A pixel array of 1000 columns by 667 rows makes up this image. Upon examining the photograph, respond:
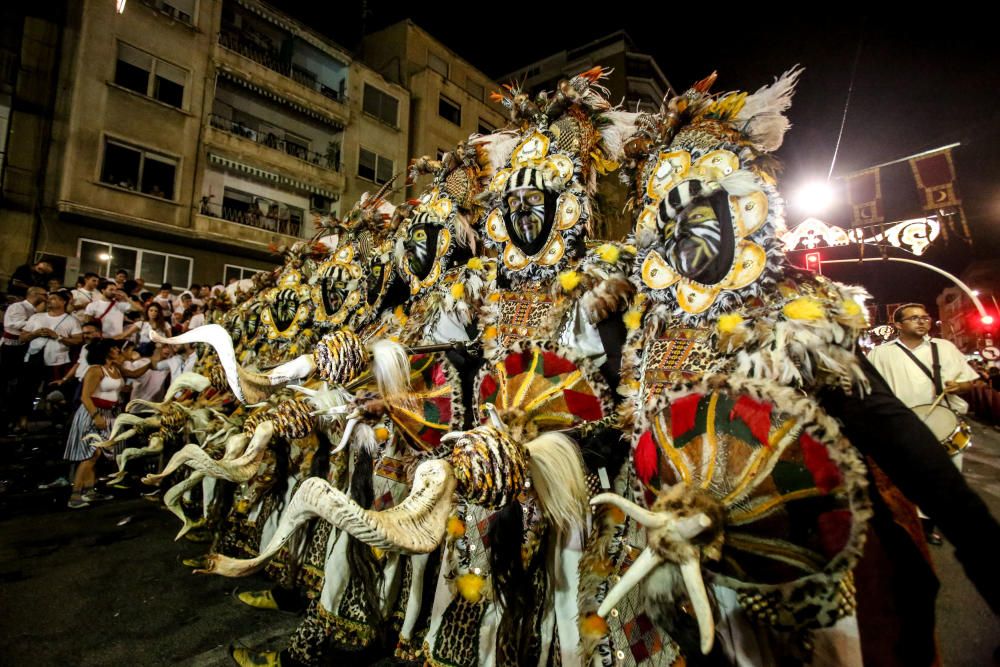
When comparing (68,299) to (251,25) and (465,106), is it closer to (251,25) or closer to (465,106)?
(251,25)

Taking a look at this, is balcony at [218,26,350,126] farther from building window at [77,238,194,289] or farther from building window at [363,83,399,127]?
building window at [77,238,194,289]

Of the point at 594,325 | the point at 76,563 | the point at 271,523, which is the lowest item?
the point at 76,563

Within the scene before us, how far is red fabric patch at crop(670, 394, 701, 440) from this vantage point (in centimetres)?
148

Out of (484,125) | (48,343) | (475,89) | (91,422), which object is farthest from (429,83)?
(91,422)

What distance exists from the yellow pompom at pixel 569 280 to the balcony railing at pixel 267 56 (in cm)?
1786

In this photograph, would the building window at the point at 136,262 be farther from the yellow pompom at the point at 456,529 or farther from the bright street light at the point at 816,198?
the bright street light at the point at 816,198

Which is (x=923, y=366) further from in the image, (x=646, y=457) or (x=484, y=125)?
(x=484, y=125)

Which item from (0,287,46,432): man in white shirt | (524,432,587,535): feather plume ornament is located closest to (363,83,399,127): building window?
(0,287,46,432): man in white shirt

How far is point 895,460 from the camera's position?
1299 millimetres

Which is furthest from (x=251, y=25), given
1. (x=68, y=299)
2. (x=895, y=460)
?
(x=895, y=460)

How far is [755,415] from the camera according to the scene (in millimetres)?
1364

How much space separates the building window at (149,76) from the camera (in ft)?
42.0

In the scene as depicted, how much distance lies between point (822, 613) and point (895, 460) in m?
0.48

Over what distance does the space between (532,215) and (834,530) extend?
187cm
